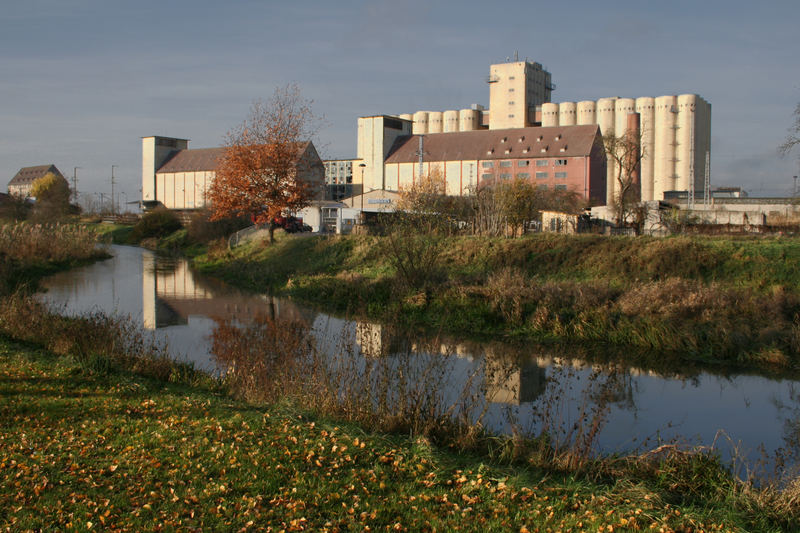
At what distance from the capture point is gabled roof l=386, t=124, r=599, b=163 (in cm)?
7031

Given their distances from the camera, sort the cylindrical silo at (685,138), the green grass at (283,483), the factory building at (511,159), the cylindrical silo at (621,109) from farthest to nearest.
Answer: the cylindrical silo at (621,109) → the cylindrical silo at (685,138) → the factory building at (511,159) → the green grass at (283,483)

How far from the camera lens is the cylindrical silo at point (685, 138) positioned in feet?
308

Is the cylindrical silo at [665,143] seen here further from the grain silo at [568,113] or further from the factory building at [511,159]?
the factory building at [511,159]

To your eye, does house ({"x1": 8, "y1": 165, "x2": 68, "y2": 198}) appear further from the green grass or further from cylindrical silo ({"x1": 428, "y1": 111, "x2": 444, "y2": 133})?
the green grass

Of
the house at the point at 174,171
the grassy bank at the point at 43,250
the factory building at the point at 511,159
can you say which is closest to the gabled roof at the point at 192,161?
the house at the point at 174,171

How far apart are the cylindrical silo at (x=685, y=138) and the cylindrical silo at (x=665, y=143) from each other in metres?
0.67

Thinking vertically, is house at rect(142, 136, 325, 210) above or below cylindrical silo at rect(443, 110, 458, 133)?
below

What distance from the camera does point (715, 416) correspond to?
10852 mm

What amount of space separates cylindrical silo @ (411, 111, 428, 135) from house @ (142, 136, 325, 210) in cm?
3373

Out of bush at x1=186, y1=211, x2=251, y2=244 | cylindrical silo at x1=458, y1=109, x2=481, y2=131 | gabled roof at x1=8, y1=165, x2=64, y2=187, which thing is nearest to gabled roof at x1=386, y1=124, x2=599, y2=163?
cylindrical silo at x1=458, y1=109, x2=481, y2=131

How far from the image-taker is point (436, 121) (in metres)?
108

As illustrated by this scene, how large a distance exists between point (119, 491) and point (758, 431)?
29.5 feet

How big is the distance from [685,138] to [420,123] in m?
40.9

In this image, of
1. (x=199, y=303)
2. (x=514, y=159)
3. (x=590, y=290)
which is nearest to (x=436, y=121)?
(x=514, y=159)
